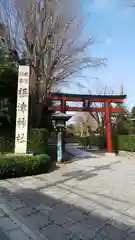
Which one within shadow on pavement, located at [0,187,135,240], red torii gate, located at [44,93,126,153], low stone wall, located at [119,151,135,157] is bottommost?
shadow on pavement, located at [0,187,135,240]

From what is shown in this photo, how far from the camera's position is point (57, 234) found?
450 centimetres

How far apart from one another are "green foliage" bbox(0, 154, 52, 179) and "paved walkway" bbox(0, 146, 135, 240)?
458 millimetres

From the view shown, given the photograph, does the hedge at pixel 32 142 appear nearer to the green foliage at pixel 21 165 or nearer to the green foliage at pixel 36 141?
the green foliage at pixel 36 141

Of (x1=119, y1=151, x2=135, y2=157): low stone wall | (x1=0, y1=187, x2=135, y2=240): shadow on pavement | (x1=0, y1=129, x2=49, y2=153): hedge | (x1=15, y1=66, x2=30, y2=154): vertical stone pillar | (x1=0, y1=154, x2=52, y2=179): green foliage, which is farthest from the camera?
(x1=119, y1=151, x2=135, y2=157): low stone wall

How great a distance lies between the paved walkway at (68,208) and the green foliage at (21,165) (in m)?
0.46

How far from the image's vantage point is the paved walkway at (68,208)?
460cm

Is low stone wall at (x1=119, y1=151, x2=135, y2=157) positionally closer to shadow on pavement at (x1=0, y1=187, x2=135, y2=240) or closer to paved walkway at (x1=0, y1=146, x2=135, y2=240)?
paved walkway at (x1=0, y1=146, x2=135, y2=240)

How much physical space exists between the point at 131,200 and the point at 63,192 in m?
2.01

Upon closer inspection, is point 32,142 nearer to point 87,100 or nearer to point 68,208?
point 68,208

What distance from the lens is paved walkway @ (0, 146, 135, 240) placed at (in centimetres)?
460

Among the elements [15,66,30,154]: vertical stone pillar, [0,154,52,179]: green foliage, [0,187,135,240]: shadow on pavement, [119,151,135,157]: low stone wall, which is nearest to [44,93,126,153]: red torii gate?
[119,151,135,157]: low stone wall

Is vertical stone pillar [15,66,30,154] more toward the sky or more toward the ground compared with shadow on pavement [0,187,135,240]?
more toward the sky

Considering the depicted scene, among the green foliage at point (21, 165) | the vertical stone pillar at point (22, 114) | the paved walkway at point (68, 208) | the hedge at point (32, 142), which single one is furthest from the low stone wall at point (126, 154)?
the vertical stone pillar at point (22, 114)

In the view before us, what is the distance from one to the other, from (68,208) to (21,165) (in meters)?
4.36
